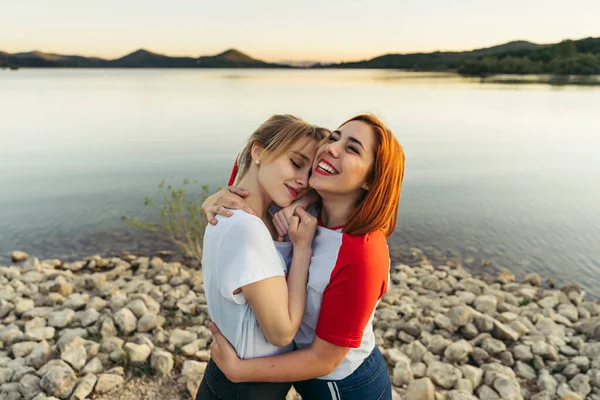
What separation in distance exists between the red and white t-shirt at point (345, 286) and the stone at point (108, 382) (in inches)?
99.3

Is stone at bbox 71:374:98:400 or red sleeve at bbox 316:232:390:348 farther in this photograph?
stone at bbox 71:374:98:400

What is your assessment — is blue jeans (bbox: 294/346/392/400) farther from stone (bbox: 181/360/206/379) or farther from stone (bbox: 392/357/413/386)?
stone (bbox: 392/357/413/386)

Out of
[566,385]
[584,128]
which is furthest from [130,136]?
[584,128]

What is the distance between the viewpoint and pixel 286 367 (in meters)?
1.96

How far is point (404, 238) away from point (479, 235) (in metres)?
1.69

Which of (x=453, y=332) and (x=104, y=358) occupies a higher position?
(x=104, y=358)

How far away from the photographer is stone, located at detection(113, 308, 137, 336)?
4766 millimetres

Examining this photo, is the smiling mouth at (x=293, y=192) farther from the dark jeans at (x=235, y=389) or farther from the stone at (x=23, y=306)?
the stone at (x=23, y=306)

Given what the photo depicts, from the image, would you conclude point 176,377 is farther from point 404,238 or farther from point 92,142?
point 92,142

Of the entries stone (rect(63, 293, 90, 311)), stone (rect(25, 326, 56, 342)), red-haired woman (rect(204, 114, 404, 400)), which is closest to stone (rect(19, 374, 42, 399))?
stone (rect(25, 326, 56, 342))

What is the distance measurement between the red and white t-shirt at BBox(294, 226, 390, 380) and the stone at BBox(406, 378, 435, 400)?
7.78 feet

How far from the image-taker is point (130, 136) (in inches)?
779

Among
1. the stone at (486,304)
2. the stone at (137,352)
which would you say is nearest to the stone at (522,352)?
the stone at (486,304)

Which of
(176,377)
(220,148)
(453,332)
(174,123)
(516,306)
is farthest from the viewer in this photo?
(174,123)
